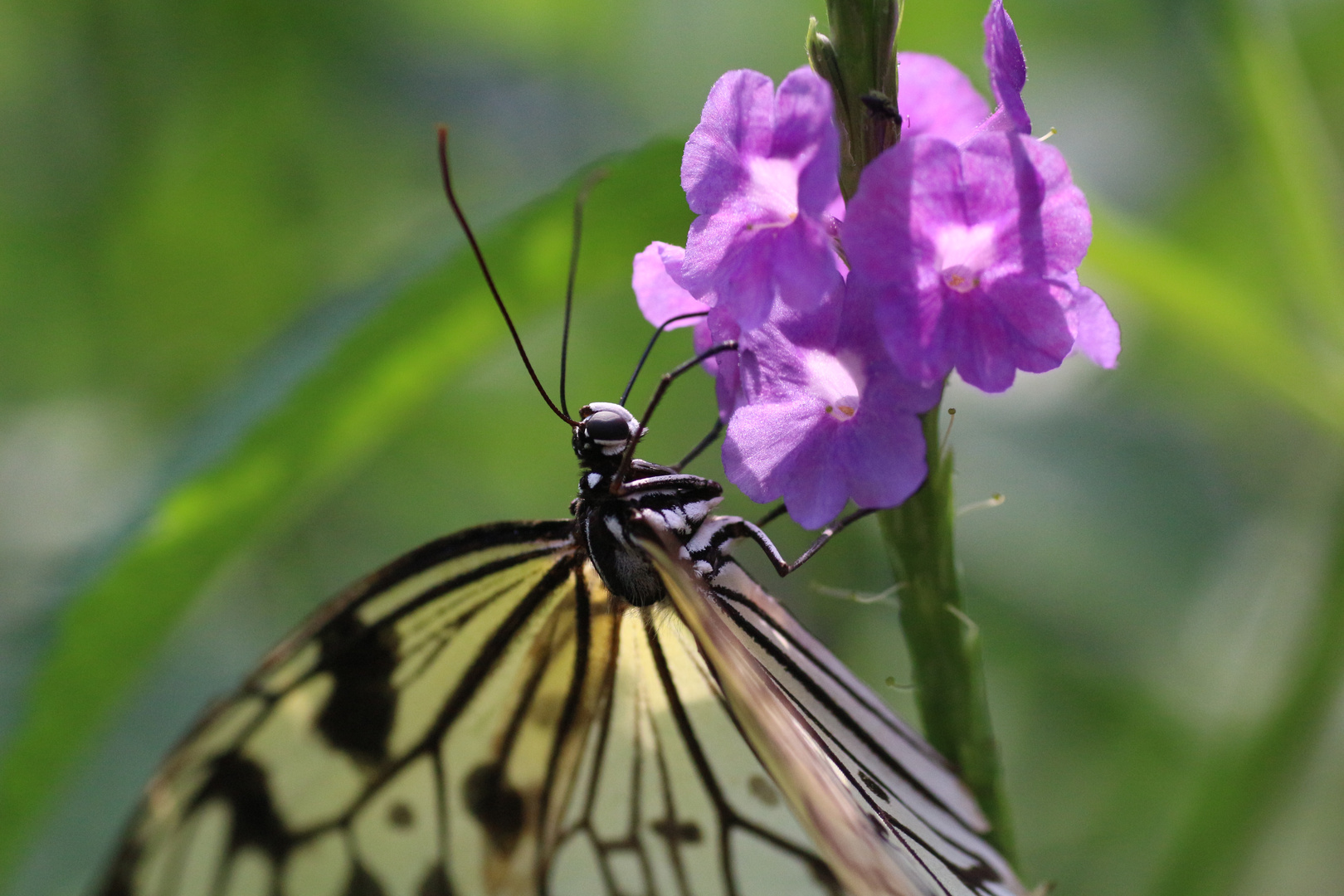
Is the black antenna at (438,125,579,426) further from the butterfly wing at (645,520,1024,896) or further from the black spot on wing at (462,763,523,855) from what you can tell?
the black spot on wing at (462,763,523,855)

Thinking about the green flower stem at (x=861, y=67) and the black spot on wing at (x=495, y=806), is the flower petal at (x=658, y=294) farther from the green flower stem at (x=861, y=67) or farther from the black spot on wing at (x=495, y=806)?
the black spot on wing at (x=495, y=806)

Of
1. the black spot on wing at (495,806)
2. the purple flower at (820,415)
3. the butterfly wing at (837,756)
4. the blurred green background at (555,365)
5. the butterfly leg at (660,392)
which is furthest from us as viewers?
the blurred green background at (555,365)

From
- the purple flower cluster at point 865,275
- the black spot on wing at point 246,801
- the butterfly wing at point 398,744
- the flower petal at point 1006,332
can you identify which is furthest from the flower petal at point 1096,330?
the black spot on wing at point 246,801

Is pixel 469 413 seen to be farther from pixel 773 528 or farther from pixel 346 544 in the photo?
pixel 773 528

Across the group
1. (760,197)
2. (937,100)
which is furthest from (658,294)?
(937,100)

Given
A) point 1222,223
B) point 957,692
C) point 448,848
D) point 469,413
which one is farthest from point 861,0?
point 1222,223

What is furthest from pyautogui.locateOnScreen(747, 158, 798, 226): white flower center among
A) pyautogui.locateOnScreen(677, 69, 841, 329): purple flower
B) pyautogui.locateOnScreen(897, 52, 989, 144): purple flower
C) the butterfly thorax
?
the butterfly thorax
